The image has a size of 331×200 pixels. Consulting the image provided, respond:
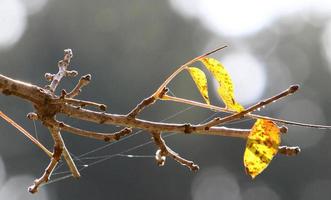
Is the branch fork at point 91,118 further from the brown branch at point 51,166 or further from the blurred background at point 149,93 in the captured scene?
the blurred background at point 149,93

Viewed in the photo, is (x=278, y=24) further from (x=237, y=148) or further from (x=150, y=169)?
(x=150, y=169)

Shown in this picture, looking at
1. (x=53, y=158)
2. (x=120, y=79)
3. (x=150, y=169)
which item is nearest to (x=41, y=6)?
(x=120, y=79)

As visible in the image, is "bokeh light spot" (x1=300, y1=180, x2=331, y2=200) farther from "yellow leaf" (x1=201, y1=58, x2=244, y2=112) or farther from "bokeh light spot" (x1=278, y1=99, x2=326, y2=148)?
"yellow leaf" (x1=201, y1=58, x2=244, y2=112)

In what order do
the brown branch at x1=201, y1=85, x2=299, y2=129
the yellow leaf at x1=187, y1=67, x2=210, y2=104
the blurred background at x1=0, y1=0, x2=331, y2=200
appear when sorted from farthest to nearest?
the blurred background at x1=0, y1=0, x2=331, y2=200
the yellow leaf at x1=187, y1=67, x2=210, y2=104
the brown branch at x1=201, y1=85, x2=299, y2=129

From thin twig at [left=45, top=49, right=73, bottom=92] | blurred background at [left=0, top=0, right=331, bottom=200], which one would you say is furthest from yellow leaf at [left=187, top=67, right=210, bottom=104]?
blurred background at [left=0, top=0, right=331, bottom=200]

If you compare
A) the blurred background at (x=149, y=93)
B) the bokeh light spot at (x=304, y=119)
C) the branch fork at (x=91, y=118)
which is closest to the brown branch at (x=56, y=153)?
the branch fork at (x=91, y=118)

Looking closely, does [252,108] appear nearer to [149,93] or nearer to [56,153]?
[56,153]
